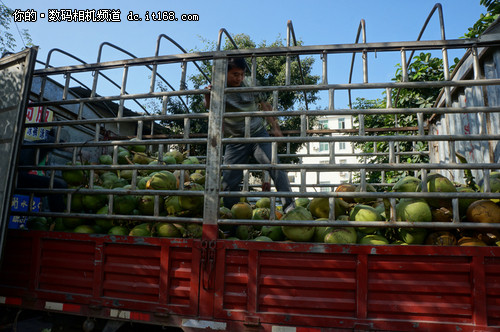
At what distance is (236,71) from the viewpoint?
12.9 ft

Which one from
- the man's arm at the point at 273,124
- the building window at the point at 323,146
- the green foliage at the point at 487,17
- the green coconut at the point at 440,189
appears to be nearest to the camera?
the green coconut at the point at 440,189

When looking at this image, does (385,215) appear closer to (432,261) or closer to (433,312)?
(432,261)

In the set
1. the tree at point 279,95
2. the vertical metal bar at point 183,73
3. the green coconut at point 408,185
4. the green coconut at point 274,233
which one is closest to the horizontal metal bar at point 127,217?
the green coconut at point 274,233

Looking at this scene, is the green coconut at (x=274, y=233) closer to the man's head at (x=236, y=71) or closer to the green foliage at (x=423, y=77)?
the man's head at (x=236, y=71)

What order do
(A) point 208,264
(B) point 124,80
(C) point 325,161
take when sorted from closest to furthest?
(A) point 208,264, (B) point 124,80, (C) point 325,161

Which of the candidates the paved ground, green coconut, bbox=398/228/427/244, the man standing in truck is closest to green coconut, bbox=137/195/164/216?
the man standing in truck

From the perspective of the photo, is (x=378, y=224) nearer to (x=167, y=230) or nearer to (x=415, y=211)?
(x=415, y=211)

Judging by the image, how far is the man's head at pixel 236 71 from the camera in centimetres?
386

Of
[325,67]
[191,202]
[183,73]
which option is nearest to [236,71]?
[183,73]

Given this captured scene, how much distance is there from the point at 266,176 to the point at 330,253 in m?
0.86

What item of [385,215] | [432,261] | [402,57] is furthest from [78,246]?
[402,57]

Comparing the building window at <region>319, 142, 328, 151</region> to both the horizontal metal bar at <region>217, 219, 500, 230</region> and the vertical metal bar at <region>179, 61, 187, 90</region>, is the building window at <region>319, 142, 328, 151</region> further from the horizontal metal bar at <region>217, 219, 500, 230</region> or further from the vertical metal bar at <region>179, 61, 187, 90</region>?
the horizontal metal bar at <region>217, 219, 500, 230</region>

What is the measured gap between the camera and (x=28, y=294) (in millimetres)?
3180

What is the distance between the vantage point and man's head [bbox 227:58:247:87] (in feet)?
12.7
